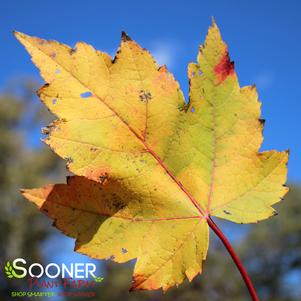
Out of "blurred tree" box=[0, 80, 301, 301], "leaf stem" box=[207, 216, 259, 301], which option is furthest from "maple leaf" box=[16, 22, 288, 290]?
"blurred tree" box=[0, 80, 301, 301]

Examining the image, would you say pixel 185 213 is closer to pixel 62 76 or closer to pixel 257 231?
pixel 62 76

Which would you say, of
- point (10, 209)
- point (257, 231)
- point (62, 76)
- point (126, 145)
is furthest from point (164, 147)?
point (257, 231)

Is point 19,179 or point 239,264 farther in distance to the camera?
point 19,179

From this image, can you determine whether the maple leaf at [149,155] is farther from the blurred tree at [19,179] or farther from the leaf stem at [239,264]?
the blurred tree at [19,179]

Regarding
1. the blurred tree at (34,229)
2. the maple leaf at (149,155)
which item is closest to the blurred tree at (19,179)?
the blurred tree at (34,229)

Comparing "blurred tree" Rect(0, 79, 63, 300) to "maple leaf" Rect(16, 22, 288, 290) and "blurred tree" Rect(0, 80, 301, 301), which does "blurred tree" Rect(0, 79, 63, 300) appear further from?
"maple leaf" Rect(16, 22, 288, 290)

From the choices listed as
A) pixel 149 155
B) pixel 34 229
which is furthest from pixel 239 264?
pixel 34 229

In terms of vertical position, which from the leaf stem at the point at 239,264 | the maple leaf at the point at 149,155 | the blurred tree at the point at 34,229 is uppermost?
the blurred tree at the point at 34,229

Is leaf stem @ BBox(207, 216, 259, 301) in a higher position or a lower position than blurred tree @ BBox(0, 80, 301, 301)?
lower

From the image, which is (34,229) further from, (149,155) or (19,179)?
(149,155)
